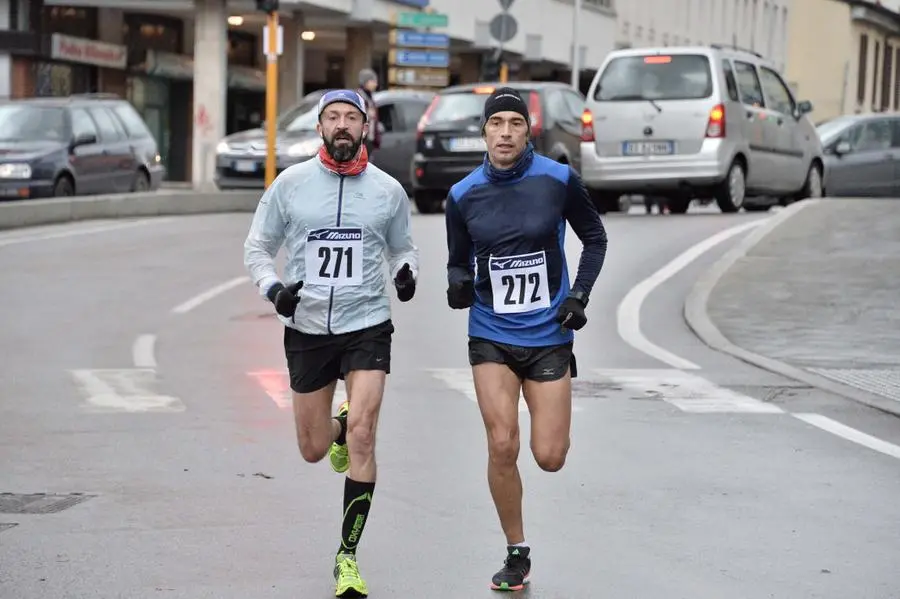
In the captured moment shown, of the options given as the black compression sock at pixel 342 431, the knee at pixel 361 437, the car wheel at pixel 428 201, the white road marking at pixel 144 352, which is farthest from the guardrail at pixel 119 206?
the knee at pixel 361 437

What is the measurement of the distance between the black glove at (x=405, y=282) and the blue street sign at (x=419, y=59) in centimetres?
3684

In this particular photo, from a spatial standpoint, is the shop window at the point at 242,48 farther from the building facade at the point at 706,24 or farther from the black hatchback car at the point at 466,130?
the black hatchback car at the point at 466,130

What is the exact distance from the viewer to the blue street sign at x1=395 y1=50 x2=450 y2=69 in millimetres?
43875

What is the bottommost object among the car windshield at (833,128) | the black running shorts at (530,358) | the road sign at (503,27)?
the car windshield at (833,128)

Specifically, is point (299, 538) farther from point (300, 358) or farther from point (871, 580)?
point (871, 580)

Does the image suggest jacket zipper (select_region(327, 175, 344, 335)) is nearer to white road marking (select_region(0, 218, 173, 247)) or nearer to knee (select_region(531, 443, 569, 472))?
knee (select_region(531, 443, 569, 472))

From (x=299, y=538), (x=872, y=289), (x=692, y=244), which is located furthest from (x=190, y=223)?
→ (x=299, y=538)

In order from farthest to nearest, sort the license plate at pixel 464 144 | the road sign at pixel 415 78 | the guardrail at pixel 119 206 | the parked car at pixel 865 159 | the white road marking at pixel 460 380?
the road sign at pixel 415 78 < the parked car at pixel 865 159 < the license plate at pixel 464 144 < the guardrail at pixel 119 206 < the white road marking at pixel 460 380

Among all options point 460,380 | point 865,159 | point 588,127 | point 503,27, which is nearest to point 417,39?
point 503,27

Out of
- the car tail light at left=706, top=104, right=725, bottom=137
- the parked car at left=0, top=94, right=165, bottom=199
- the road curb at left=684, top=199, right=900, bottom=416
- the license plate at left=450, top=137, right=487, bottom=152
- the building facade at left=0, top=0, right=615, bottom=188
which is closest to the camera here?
the road curb at left=684, top=199, right=900, bottom=416

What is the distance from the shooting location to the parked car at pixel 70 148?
27.3 metres

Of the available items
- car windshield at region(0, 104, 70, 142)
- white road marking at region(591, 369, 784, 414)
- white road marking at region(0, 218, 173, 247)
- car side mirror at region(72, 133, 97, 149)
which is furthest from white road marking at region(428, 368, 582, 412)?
car windshield at region(0, 104, 70, 142)

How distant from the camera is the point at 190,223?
2583 centimetres

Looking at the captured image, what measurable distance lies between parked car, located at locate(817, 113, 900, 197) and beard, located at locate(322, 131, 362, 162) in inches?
933
